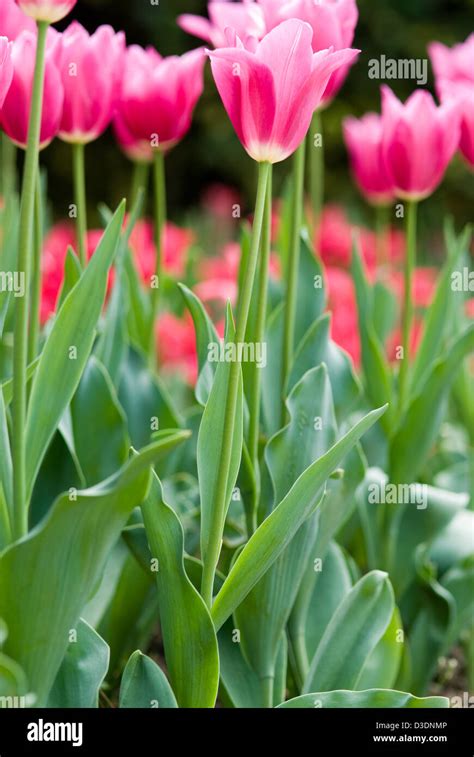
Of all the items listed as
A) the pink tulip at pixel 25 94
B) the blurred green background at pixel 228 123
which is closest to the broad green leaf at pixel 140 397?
the pink tulip at pixel 25 94

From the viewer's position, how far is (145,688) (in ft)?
2.72

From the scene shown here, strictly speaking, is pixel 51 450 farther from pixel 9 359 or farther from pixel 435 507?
pixel 435 507

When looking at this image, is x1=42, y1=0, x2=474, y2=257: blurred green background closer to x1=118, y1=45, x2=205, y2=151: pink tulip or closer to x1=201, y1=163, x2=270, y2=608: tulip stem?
x1=118, y1=45, x2=205, y2=151: pink tulip

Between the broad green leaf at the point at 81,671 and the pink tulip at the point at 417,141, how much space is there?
0.63 metres

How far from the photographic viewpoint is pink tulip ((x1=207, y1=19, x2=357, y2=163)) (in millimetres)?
742

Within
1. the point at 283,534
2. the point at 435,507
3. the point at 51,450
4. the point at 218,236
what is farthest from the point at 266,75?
the point at 218,236

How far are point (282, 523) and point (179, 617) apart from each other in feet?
0.39

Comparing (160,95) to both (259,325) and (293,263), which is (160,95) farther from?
(259,325)

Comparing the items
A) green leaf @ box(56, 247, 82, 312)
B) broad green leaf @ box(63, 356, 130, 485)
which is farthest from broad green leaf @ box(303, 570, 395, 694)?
green leaf @ box(56, 247, 82, 312)

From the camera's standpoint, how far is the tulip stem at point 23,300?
29.3 inches

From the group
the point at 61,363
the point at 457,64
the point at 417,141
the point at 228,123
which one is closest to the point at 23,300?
the point at 61,363

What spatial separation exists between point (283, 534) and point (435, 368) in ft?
1.51

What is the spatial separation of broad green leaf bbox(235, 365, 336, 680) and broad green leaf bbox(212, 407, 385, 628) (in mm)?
106

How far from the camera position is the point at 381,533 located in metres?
1.27
